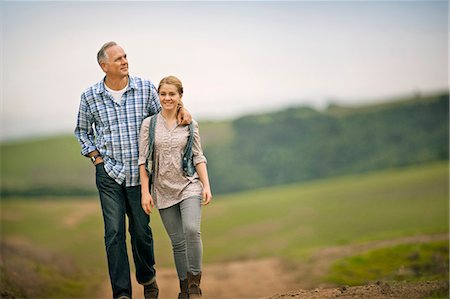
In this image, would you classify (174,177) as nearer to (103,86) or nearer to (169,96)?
(169,96)

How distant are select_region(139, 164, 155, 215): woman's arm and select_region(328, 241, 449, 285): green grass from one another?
5996mm

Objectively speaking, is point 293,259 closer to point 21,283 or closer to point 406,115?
point 21,283

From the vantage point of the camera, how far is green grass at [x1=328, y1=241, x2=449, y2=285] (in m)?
11.3

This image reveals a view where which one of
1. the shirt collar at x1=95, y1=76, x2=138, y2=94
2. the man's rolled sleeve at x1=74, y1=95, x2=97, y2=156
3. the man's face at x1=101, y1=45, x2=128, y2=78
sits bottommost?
the man's rolled sleeve at x1=74, y1=95, x2=97, y2=156

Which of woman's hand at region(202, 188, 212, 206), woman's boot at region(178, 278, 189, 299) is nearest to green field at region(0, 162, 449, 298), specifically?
woman's boot at region(178, 278, 189, 299)

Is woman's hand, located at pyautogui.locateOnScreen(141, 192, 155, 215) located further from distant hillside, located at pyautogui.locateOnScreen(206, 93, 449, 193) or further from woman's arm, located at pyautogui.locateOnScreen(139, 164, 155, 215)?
distant hillside, located at pyautogui.locateOnScreen(206, 93, 449, 193)

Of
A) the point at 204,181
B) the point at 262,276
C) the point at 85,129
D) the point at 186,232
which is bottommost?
the point at 262,276

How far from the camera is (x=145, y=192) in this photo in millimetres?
5688

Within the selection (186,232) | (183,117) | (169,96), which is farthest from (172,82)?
(186,232)

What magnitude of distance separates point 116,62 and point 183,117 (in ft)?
2.28

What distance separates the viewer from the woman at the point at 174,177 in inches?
221

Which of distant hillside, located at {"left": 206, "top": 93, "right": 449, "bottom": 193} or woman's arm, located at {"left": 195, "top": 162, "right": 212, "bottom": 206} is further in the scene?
distant hillside, located at {"left": 206, "top": 93, "right": 449, "bottom": 193}

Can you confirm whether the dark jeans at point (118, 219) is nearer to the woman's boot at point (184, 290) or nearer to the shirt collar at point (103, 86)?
the woman's boot at point (184, 290)

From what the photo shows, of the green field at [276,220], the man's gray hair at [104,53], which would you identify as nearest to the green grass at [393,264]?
the green field at [276,220]
